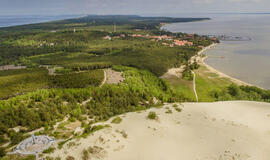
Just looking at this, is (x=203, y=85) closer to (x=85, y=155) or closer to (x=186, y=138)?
(x=186, y=138)

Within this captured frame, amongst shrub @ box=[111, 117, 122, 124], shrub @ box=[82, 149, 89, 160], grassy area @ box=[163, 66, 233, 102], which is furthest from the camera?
grassy area @ box=[163, 66, 233, 102]

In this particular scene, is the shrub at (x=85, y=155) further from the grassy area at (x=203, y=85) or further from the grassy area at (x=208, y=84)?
the grassy area at (x=208, y=84)

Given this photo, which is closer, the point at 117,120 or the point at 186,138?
the point at 186,138

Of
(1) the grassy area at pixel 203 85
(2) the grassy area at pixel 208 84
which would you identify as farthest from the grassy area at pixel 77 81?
(2) the grassy area at pixel 208 84

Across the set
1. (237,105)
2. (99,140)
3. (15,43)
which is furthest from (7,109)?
(15,43)

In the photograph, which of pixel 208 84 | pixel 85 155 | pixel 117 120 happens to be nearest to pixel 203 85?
pixel 208 84

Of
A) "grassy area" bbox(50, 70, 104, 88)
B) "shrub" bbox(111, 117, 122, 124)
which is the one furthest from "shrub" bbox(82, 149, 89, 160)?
"grassy area" bbox(50, 70, 104, 88)

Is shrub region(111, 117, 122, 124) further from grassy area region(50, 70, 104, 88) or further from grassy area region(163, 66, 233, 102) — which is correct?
grassy area region(163, 66, 233, 102)

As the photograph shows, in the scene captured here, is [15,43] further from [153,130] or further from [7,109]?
A: [153,130]
